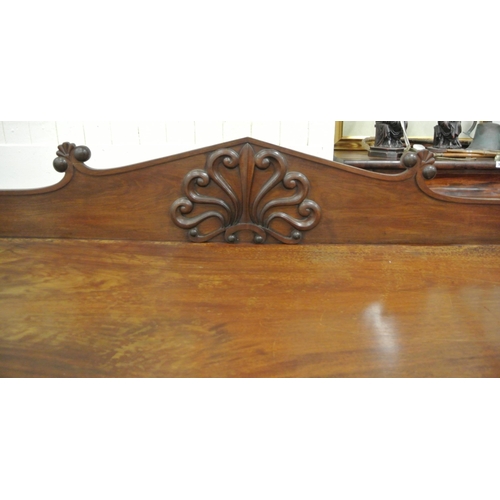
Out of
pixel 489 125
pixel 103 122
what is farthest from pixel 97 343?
pixel 489 125

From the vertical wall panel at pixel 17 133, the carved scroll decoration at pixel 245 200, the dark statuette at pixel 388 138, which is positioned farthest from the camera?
the dark statuette at pixel 388 138

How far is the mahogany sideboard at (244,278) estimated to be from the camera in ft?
2.83

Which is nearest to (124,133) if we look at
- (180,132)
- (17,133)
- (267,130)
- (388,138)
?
(180,132)

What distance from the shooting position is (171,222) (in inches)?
34.6

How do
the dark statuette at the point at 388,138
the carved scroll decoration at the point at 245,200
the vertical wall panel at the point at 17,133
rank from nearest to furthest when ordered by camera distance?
the carved scroll decoration at the point at 245,200 → the vertical wall panel at the point at 17,133 → the dark statuette at the point at 388,138

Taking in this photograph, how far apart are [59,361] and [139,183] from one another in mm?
396

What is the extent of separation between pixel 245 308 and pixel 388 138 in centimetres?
88

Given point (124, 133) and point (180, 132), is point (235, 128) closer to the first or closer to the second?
point (180, 132)

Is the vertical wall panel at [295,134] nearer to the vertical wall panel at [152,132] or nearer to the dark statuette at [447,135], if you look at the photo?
the vertical wall panel at [152,132]

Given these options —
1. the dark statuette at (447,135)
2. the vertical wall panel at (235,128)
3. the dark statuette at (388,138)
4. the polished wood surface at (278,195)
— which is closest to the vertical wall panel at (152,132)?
the vertical wall panel at (235,128)

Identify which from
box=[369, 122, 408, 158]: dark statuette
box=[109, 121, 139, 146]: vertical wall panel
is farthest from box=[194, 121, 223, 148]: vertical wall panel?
box=[369, 122, 408, 158]: dark statuette

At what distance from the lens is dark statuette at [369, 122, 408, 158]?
1455mm

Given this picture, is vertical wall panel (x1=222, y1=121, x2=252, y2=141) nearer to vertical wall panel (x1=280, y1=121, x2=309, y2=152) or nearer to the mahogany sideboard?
vertical wall panel (x1=280, y1=121, x2=309, y2=152)

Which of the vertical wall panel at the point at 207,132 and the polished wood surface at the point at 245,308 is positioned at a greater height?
the vertical wall panel at the point at 207,132
